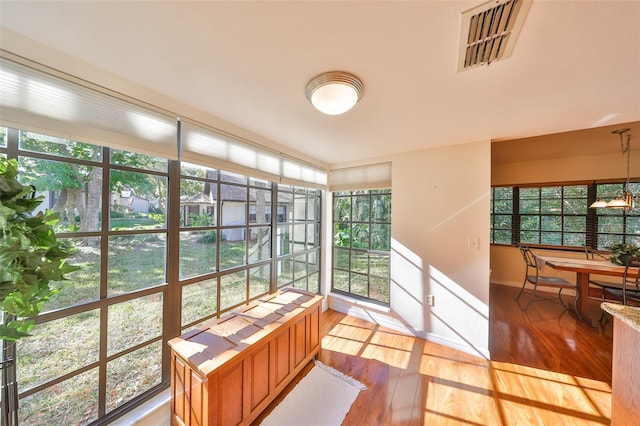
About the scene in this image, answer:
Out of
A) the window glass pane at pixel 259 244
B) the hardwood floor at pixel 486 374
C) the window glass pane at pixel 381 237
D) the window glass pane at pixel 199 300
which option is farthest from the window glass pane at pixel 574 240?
the window glass pane at pixel 199 300

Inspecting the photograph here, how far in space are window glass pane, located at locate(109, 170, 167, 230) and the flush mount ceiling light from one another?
4.14ft

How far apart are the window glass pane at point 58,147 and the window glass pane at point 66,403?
1284 mm

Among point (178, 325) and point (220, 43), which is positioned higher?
point (220, 43)

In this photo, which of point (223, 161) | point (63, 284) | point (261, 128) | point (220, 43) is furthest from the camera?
point (261, 128)

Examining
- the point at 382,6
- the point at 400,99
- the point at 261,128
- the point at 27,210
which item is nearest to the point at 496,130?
the point at 400,99

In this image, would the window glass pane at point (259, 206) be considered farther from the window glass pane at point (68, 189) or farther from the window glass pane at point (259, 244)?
the window glass pane at point (68, 189)

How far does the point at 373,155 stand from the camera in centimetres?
289

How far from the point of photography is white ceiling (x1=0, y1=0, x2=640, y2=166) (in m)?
0.86

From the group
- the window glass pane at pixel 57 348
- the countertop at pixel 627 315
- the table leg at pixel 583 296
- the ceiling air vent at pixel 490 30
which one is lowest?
the table leg at pixel 583 296

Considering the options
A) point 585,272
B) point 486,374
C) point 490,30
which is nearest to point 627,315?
point 486,374

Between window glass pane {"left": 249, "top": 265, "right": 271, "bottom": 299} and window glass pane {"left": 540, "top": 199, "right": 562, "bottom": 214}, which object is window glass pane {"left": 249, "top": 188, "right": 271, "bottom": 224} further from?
window glass pane {"left": 540, "top": 199, "right": 562, "bottom": 214}

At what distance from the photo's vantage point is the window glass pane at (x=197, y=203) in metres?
1.70

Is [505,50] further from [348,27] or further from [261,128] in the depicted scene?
[261,128]

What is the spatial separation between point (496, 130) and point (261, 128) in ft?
7.19
